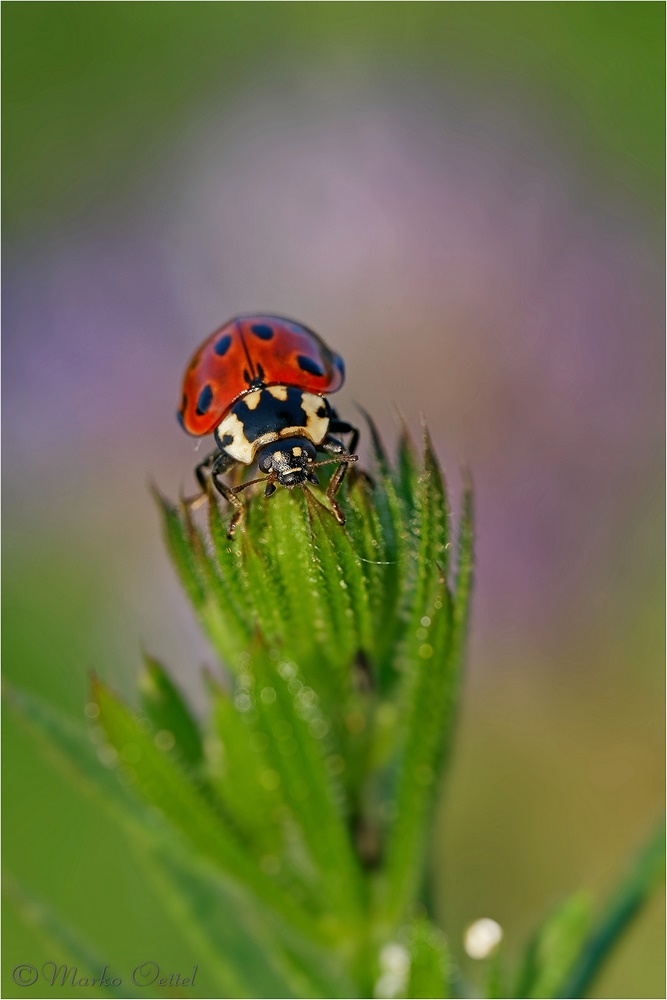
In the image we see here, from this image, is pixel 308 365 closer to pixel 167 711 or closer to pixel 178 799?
pixel 167 711

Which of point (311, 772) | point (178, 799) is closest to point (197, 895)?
point (178, 799)

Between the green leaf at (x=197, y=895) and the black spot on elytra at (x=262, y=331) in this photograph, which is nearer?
the green leaf at (x=197, y=895)

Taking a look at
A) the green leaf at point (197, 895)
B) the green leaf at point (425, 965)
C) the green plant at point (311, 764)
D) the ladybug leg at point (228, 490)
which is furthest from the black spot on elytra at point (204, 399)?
the green leaf at point (425, 965)

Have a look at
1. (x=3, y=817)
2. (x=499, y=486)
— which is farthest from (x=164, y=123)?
(x=3, y=817)

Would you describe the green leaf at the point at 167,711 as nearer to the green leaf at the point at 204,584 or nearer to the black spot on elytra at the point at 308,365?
the green leaf at the point at 204,584

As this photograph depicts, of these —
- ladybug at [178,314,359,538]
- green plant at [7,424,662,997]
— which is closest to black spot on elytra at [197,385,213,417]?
ladybug at [178,314,359,538]

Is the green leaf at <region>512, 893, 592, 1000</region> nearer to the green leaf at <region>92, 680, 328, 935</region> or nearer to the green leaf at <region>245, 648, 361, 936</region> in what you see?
the green leaf at <region>245, 648, 361, 936</region>
